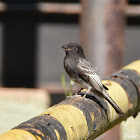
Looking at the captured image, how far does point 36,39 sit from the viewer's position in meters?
8.39

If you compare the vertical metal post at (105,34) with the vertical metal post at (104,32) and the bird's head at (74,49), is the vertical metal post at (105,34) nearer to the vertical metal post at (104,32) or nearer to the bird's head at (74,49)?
the vertical metal post at (104,32)

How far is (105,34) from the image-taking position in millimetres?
6297

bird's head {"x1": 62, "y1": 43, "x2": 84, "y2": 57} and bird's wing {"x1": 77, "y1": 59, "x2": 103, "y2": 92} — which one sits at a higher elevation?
bird's head {"x1": 62, "y1": 43, "x2": 84, "y2": 57}

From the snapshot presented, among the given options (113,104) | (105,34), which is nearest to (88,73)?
(113,104)

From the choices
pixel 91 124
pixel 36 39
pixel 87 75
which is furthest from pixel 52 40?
pixel 91 124

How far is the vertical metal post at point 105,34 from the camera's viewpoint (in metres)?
6.21

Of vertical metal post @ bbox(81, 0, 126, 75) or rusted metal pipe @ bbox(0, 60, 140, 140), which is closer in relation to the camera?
rusted metal pipe @ bbox(0, 60, 140, 140)

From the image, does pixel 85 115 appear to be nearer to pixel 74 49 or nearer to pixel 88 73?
pixel 88 73

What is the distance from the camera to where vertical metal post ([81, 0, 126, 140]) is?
6.21 m

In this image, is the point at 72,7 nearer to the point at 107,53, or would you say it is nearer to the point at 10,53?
the point at 10,53

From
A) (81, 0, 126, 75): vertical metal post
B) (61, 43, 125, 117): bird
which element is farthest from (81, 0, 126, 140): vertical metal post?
(61, 43, 125, 117): bird

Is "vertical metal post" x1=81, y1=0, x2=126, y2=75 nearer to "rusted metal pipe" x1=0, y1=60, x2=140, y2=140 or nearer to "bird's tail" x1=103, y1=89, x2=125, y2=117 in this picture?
"rusted metal pipe" x1=0, y1=60, x2=140, y2=140

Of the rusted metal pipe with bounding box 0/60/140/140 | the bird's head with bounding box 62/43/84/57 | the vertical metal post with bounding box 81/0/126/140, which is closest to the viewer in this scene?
the rusted metal pipe with bounding box 0/60/140/140

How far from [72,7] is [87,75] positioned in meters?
3.41
